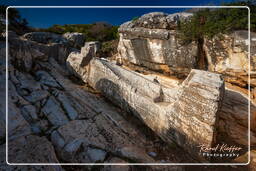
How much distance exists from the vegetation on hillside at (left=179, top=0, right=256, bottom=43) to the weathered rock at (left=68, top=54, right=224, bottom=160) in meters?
4.07

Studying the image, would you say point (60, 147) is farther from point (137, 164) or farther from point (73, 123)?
point (137, 164)

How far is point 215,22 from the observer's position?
8805 mm

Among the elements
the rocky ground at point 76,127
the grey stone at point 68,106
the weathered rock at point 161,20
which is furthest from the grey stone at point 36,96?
the weathered rock at point 161,20

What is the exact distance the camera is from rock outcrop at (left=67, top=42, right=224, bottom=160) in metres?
5.23

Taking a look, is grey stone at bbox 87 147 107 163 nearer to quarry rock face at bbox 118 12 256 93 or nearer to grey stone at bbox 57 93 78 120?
grey stone at bbox 57 93 78 120

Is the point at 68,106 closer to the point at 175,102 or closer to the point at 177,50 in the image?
the point at 175,102

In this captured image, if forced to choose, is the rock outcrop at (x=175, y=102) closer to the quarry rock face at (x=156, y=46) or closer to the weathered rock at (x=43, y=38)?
the quarry rock face at (x=156, y=46)

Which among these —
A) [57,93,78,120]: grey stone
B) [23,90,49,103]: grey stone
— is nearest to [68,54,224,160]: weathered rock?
[57,93,78,120]: grey stone

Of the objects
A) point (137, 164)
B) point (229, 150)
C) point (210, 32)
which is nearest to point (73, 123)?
point (137, 164)

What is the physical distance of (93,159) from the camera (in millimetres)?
5156

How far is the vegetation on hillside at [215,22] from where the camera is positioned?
308 inches

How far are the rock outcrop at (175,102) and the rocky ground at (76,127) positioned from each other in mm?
512

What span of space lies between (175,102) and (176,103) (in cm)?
6

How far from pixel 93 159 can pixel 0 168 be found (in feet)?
8.88
